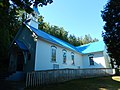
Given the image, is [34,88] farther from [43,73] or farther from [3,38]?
[3,38]

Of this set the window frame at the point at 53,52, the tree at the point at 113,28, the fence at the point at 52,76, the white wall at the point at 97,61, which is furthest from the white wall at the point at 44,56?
the white wall at the point at 97,61

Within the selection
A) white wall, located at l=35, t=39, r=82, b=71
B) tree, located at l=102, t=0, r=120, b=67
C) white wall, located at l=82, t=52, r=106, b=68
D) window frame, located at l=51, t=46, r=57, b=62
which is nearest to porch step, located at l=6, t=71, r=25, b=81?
white wall, located at l=35, t=39, r=82, b=71

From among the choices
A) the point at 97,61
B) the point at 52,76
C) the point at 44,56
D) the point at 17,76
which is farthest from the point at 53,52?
the point at 97,61

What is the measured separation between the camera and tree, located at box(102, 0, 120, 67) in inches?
541

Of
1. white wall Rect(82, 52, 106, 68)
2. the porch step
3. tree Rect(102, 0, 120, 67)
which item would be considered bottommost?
the porch step

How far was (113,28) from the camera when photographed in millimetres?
14227

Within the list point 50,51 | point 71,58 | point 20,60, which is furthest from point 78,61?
point 20,60

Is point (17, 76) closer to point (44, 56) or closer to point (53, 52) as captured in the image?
point (44, 56)

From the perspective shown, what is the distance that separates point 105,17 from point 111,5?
1299mm

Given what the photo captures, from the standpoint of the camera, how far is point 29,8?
12609 mm

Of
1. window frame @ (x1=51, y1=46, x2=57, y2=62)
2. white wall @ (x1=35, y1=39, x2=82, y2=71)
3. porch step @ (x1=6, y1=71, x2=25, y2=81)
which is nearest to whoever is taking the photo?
porch step @ (x1=6, y1=71, x2=25, y2=81)

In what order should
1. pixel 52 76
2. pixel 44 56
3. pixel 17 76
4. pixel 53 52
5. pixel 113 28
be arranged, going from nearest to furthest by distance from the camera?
pixel 52 76
pixel 113 28
pixel 17 76
pixel 44 56
pixel 53 52

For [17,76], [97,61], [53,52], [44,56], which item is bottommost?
[17,76]

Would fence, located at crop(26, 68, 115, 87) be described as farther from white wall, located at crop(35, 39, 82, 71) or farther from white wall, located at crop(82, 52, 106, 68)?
white wall, located at crop(82, 52, 106, 68)
